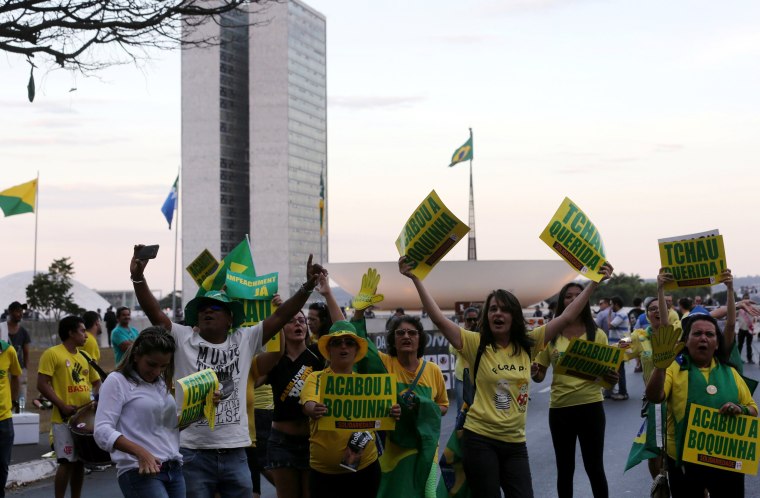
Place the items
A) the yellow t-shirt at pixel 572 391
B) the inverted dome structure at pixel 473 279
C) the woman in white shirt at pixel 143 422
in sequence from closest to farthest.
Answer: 1. the woman in white shirt at pixel 143 422
2. the yellow t-shirt at pixel 572 391
3. the inverted dome structure at pixel 473 279

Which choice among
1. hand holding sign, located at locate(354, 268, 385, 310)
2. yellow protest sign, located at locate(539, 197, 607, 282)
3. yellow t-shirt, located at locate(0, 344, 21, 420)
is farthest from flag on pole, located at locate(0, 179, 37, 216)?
yellow protest sign, located at locate(539, 197, 607, 282)

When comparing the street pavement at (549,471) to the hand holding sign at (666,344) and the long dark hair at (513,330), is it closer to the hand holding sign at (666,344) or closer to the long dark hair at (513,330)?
the long dark hair at (513,330)

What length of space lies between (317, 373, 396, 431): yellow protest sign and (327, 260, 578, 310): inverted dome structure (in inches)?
1841

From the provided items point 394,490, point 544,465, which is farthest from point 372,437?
point 544,465

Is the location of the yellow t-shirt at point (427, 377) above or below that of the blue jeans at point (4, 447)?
above

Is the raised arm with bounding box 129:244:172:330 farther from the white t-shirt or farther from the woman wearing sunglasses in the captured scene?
the woman wearing sunglasses

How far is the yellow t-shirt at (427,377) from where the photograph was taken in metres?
6.56

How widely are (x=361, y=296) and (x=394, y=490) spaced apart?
1.26 meters

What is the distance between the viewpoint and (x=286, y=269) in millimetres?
133500

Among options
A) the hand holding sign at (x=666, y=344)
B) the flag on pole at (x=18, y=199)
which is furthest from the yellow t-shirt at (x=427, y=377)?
the flag on pole at (x=18, y=199)

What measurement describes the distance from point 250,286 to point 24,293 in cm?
9540

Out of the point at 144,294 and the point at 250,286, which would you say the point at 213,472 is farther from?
the point at 250,286

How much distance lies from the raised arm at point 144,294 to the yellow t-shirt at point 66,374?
3.37 meters

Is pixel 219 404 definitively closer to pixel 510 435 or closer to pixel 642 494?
pixel 510 435
